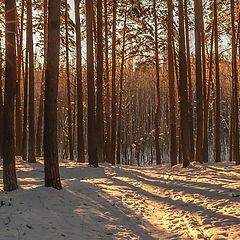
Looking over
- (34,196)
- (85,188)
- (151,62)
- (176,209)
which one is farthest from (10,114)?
(151,62)

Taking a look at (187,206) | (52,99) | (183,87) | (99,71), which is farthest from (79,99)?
(187,206)

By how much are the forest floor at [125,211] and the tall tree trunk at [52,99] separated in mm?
564

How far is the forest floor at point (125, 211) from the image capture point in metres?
6.17

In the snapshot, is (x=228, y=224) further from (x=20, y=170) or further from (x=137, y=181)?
(x=20, y=170)

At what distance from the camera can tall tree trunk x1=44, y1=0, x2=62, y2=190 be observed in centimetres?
924

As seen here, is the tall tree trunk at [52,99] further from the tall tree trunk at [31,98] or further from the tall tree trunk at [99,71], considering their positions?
the tall tree trunk at [31,98]

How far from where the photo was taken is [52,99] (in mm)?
9234

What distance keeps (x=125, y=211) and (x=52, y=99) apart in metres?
3.19

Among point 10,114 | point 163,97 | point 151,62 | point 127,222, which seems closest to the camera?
point 127,222

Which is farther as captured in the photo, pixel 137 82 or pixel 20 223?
pixel 137 82

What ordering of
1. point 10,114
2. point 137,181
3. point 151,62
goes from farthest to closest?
1. point 151,62
2. point 137,181
3. point 10,114

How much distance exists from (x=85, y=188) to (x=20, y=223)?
421 cm

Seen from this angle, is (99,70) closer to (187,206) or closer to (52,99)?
(52,99)

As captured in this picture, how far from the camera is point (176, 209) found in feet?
26.8
